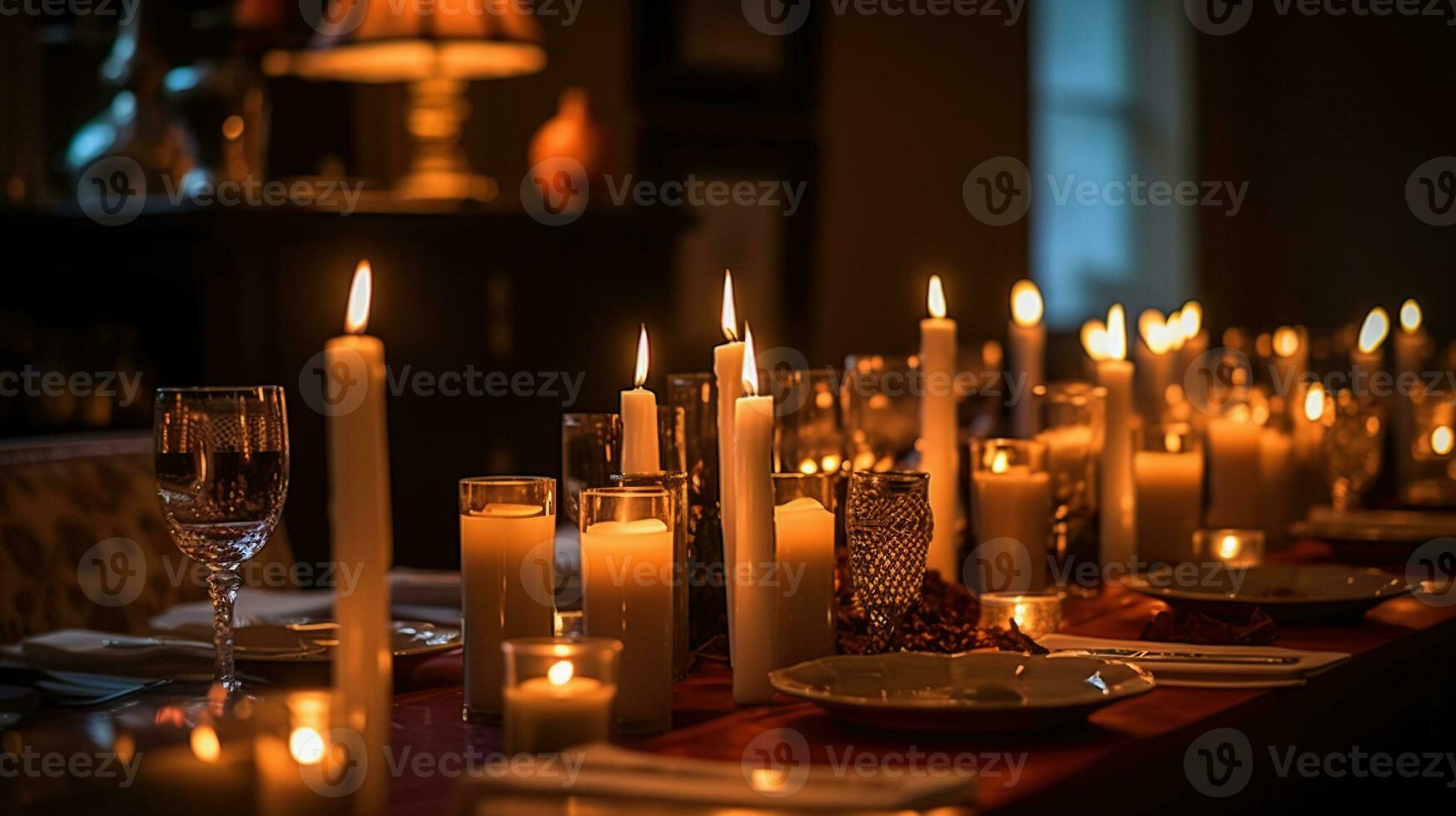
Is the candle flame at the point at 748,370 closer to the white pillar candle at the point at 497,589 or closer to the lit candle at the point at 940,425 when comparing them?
the white pillar candle at the point at 497,589

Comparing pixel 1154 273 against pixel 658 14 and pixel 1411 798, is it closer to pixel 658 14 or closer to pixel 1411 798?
pixel 658 14

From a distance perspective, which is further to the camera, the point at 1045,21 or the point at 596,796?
the point at 1045,21

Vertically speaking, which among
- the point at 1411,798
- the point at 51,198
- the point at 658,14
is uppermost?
the point at 658,14

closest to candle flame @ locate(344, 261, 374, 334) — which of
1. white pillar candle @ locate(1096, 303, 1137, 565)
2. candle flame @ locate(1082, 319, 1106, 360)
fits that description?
white pillar candle @ locate(1096, 303, 1137, 565)

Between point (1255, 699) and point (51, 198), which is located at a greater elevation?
point (51, 198)

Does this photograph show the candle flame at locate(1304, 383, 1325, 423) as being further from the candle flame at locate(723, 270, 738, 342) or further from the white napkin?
the candle flame at locate(723, 270, 738, 342)

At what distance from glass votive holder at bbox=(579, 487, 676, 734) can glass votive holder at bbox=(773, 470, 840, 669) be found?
13cm

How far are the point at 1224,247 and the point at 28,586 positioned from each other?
208 inches

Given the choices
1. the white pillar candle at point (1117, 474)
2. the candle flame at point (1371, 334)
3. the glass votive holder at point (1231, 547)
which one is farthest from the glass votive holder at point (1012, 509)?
the candle flame at point (1371, 334)

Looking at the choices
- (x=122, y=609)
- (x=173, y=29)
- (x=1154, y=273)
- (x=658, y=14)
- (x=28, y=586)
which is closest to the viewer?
(x=28, y=586)

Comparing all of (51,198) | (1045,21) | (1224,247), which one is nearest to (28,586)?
(51,198)

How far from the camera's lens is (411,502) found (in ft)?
10.3

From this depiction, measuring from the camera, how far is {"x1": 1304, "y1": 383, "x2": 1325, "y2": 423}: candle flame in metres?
2.15

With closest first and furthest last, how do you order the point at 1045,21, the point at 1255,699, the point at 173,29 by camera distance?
Result: the point at 1255,699 < the point at 173,29 < the point at 1045,21
